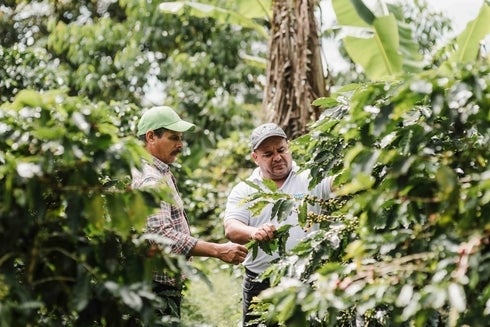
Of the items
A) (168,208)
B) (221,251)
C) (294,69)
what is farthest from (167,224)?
(294,69)

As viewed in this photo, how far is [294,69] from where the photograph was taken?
6.47 meters

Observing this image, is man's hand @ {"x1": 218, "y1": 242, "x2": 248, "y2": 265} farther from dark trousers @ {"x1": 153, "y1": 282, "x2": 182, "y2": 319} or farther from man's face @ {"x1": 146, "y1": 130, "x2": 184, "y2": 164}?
man's face @ {"x1": 146, "y1": 130, "x2": 184, "y2": 164}

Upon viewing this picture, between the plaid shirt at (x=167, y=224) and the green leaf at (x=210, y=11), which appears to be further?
the green leaf at (x=210, y=11)

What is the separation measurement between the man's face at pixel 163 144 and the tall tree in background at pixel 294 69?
2.72m

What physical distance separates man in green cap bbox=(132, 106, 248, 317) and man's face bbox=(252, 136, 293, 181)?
43 centimetres

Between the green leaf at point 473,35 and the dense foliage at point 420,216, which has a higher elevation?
the dense foliage at point 420,216

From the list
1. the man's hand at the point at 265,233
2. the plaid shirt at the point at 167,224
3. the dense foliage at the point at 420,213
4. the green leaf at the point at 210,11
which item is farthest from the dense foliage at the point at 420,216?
the green leaf at the point at 210,11

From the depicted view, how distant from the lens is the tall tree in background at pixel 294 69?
6.34 metres

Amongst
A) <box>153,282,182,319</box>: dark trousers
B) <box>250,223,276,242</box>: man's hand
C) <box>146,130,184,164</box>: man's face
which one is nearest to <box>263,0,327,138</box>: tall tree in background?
<box>146,130,184,164</box>: man's face

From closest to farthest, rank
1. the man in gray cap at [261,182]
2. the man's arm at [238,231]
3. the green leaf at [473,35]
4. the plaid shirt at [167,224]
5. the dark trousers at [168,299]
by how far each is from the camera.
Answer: the dark trousers at [168,299]
the plaid shirt at [167,224]
the man's arm at [238,231]
the man in gray cap at [261,182]
the green leaf at [473,35]

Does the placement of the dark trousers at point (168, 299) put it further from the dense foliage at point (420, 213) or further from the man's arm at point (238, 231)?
the dense foliage at point (420, 213)

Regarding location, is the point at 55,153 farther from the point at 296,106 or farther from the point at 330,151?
the point at 296,106

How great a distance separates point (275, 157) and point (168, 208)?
736mm

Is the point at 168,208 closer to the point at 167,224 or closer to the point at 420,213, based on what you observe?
the point at 167,224
